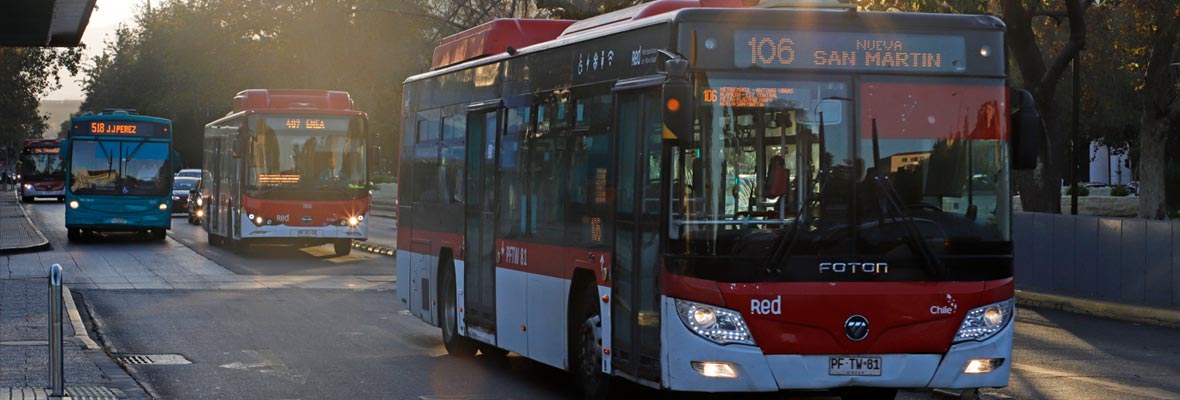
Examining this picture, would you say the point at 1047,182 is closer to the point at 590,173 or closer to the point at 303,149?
the point at 303,149

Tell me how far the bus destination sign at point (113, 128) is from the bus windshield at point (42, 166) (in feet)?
157

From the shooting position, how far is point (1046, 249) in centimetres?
2189

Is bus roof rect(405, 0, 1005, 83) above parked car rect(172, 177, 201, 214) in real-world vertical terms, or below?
above

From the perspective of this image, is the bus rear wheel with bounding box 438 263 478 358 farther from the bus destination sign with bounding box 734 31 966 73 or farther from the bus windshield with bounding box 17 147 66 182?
the bus windshield with bounding box 17 147 66 182

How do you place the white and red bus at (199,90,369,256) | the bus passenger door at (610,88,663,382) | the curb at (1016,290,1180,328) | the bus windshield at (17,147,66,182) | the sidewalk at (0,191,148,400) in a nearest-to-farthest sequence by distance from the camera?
1. the bus passenger door at (610,88,663,382)
2. the sidewalk at (0,191,148,400)
3. the curb at (1016,290,1180,328)
4. the white and red bus at (199,90,369,256)
5. the bus windshield at (17,147,66,182)

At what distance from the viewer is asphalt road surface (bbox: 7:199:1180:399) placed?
12.4 metres

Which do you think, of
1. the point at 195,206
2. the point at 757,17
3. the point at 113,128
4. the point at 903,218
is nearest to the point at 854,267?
the point at 903,218

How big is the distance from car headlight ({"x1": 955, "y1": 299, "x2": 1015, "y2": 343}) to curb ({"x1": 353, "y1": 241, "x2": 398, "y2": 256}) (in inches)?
1001

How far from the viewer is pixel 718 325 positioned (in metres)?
9.30

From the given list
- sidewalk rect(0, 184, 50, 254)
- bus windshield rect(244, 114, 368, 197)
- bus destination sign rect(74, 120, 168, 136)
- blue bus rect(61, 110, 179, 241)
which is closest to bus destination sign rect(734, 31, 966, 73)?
bus windshield rect(244, 114, 368, 197)

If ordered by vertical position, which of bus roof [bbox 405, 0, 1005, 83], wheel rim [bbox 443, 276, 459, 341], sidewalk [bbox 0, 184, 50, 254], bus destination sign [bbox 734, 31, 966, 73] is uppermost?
bus roof [bbox 405, 0, 1005, 83]

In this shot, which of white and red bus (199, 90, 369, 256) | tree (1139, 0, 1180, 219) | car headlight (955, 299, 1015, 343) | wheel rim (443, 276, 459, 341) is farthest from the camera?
white and red bus (199, 90, 369, 256)

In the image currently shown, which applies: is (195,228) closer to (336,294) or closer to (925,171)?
(336,294)

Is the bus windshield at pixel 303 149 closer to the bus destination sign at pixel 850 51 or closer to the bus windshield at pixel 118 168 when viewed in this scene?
the bus windshield at pixel 118 168
